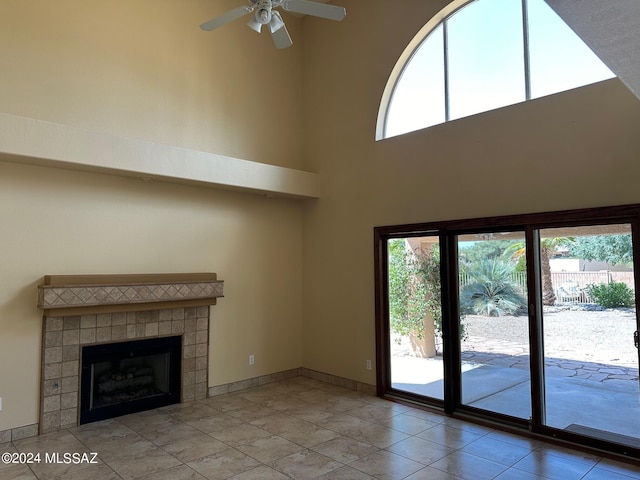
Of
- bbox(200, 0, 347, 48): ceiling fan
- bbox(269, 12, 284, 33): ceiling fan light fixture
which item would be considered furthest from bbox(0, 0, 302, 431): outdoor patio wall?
bbox(269, 12, 284, 33): ceiling fan light fixture

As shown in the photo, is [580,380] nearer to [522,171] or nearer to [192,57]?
[522,171]

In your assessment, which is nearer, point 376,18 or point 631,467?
point 631,467

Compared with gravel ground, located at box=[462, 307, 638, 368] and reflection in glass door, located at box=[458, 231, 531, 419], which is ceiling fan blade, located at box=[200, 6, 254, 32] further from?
gravel ground, located at box=[462, 307, 638, 368]

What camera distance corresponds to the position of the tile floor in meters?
3.22

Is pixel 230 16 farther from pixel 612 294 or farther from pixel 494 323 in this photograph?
pixel 612 294

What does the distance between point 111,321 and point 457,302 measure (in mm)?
3622

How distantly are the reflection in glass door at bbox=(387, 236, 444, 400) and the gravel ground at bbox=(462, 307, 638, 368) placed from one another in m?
0.64

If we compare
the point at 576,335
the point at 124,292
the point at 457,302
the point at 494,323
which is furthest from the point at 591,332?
the point at 124,292

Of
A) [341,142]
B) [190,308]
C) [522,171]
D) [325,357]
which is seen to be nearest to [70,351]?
[190,308]

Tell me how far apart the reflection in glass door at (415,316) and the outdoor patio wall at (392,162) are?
0.29 m

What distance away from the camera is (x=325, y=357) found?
5.82 m

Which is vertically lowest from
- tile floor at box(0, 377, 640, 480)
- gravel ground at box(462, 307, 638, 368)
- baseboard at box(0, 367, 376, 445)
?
tile floor at box(0, 377, 640, 480)

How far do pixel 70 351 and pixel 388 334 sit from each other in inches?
134

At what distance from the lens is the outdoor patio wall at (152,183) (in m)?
3.99
